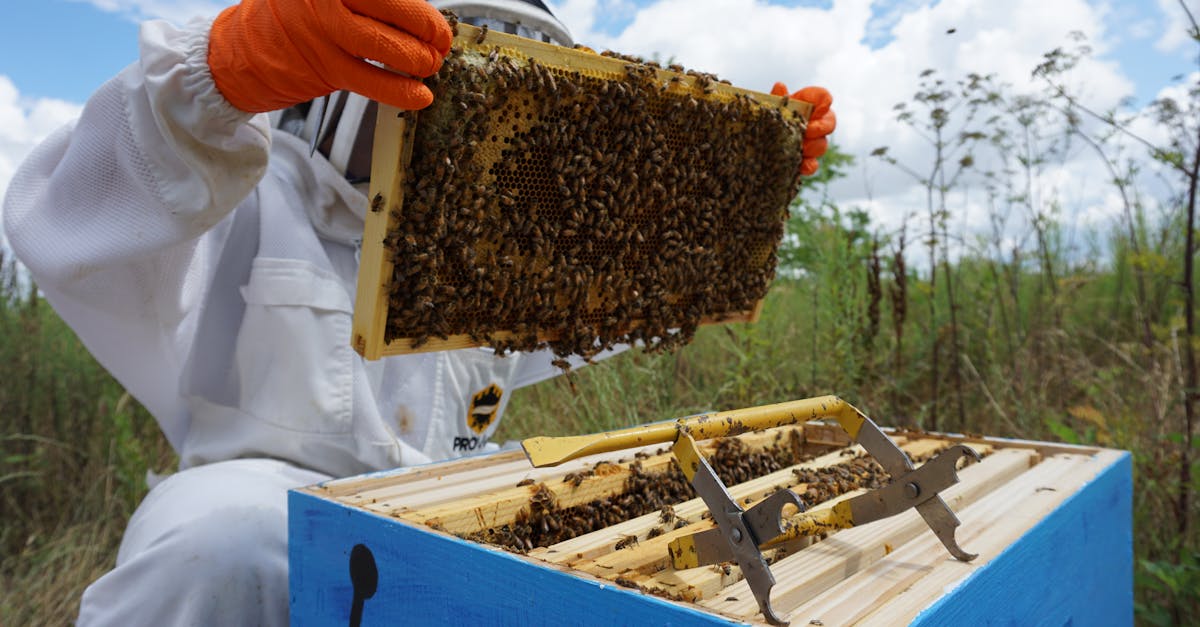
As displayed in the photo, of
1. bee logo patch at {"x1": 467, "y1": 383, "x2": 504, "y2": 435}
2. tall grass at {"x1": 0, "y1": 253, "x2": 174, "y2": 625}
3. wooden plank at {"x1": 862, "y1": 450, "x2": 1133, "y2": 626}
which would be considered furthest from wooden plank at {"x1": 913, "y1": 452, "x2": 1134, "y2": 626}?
tall grass at {"x1": 0, "y1": 253, "x2": 174, "y2": 625}

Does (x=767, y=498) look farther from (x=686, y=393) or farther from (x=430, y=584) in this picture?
(x=686, y=393)

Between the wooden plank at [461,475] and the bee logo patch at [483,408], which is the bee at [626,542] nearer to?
the wooden plank at [461,475]

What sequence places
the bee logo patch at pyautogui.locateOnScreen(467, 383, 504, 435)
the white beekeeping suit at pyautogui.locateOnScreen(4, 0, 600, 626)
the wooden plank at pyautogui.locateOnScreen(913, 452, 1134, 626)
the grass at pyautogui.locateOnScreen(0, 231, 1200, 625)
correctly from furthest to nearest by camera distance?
the grass at pyautogui.locateOnScreen(0, 231, 1200, 625), the bee logo patch at pyautogui.locateOnScreen(467, 383, 504, 435), the white beekeeping suit at pyautogui.locateOnScreen(4, 0, 600, 626), the wooden plank at pyautogui.locateOnScreen(913, 452, 1134, 626)

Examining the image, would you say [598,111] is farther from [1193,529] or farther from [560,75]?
[1193,529]

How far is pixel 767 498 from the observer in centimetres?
131

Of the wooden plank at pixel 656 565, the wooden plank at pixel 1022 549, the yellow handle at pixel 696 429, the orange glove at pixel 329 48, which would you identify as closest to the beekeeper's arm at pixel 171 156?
the orange glove at pixel 329 48

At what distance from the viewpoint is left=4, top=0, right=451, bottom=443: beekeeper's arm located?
183 centimetres

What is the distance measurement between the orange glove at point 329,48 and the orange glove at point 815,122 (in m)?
1.63

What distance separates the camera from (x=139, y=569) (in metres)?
2.24

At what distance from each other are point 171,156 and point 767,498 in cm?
210

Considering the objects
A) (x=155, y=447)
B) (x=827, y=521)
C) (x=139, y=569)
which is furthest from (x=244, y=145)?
(x=155, y=447)

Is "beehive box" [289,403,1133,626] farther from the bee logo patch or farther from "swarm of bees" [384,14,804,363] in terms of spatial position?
the bee logo patch

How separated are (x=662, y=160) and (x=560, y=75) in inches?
17.4

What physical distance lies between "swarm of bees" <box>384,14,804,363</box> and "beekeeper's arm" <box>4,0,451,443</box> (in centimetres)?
21
